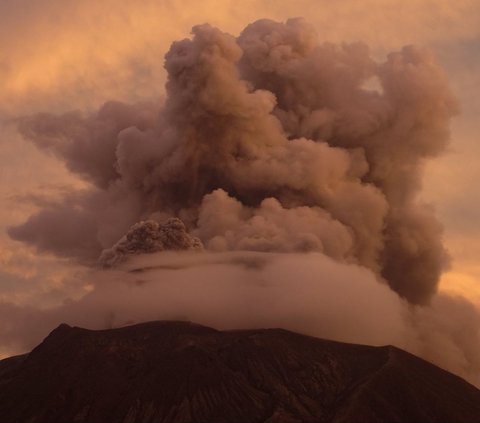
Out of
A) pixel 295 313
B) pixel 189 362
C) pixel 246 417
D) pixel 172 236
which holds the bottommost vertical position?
pixel 246 417

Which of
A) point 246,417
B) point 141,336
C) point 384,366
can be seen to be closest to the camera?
point 246,417

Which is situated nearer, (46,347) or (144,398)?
(144,398)

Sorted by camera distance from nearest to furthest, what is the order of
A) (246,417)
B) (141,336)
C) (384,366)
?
(246,417) → (384,366) → (141,336)

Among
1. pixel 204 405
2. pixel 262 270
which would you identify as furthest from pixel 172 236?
pixel 204 405

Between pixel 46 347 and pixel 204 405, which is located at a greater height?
pixel 46 347

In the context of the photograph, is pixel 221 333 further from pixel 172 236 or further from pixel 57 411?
pixel 57 411

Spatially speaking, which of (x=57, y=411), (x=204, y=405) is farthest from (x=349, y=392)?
(x=57, y=411)

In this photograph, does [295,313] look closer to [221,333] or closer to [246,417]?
[221,333]
